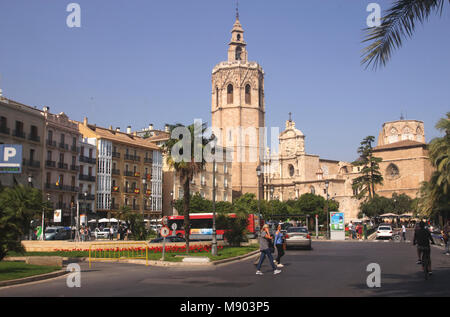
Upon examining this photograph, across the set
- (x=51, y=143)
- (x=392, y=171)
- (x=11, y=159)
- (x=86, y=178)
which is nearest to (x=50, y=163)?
(x=51, y=143)

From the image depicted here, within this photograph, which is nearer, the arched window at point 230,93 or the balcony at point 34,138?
the balcony at point 34,138

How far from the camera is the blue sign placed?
20.9 meters

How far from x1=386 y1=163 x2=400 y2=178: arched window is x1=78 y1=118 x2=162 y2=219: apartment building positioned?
50.3 metres

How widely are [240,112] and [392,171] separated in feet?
113

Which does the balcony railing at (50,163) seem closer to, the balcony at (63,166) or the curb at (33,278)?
the balcony at (63,166)

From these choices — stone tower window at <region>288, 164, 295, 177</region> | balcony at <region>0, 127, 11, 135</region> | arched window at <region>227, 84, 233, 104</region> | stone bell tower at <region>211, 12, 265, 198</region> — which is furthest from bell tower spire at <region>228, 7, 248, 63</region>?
balcony at <region>0, 127, 11, 135</region>

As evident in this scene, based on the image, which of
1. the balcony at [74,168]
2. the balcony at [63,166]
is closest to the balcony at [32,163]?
the balcony at [63,166]

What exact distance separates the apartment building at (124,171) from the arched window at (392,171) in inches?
1980

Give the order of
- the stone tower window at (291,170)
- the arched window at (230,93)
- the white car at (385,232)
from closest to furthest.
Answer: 1. the white car at (385,232)
2. the stone tower window at (291,170)
3. the arched window at (230,93)

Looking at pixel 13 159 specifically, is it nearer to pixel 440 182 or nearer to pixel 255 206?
pixel 440 182

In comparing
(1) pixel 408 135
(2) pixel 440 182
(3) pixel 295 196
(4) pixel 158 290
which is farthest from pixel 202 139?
(1) pixel 408 135

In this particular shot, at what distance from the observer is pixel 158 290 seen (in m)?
12.1

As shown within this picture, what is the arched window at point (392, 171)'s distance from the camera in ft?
325
